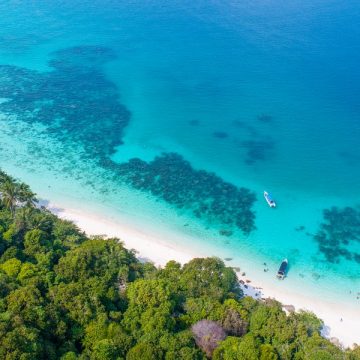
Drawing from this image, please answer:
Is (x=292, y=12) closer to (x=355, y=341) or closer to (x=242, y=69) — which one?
(x=242, y=69)

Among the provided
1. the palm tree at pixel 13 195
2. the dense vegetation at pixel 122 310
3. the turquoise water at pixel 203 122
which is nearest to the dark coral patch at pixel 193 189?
the turquoise water at pixel 203 122

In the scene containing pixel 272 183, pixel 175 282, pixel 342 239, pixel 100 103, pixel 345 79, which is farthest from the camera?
pixel 345 79

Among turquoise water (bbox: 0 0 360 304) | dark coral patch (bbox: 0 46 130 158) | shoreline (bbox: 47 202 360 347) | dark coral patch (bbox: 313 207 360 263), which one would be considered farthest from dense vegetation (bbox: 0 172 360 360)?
dark coral patch (bbox: 0 46 130 158)

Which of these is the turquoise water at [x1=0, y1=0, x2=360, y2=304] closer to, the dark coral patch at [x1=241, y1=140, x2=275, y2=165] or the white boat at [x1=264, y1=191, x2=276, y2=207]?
the dark coral patch at [x1=241, y1=140, x2=275, y2=165]

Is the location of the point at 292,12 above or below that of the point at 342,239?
above

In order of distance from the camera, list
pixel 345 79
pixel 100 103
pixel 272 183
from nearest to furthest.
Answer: pixel 272 183, pixel 100 103, pixel 345 79

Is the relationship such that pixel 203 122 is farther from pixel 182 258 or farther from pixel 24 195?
pixel 24 195

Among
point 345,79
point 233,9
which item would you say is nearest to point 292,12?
point 233,9
